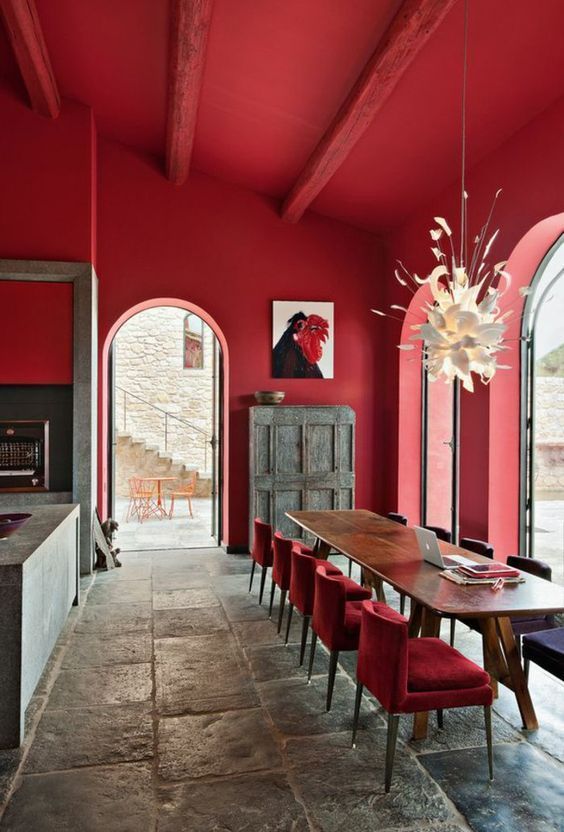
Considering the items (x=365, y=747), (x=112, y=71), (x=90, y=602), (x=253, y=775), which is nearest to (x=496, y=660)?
(x=365, y=747)

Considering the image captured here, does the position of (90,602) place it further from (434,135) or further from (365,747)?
(434,135)

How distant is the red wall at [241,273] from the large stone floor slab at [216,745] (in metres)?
4.13

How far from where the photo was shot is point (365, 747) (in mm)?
3133

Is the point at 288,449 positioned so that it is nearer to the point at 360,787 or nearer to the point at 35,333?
the point at 35,333

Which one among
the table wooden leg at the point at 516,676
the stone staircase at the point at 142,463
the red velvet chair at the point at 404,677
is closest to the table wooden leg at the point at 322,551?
the table wooden leg at the point at 516,676

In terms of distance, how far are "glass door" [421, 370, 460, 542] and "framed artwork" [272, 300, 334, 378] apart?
50.5 inches

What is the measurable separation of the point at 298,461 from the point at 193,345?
7.07m

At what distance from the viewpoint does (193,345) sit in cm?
1364

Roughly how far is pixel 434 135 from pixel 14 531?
4.63m

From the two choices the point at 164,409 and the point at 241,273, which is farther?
the point at 164,409

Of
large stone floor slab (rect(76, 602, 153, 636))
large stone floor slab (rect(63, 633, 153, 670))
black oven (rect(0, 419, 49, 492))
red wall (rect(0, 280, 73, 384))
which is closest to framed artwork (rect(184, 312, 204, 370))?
red wall (rect(0, 280, 73, 384))

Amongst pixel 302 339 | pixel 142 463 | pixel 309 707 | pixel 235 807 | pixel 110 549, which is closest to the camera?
pixel 235 807

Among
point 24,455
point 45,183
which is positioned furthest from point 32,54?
point 24,455

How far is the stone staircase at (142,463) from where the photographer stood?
12.5m
